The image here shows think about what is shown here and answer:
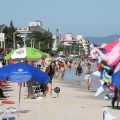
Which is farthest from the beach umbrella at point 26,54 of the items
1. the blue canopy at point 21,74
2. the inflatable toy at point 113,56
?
the inflatable toy at point 113,56

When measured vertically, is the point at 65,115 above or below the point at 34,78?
below

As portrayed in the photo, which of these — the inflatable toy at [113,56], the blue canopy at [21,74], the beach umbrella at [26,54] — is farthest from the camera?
the beach umbrella at [26,54]

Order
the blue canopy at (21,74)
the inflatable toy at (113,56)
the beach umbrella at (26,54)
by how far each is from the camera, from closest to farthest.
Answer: the inflatable toy at (113,56) < the blue canopy at (21,74) < the beach umbrella at (26,54)

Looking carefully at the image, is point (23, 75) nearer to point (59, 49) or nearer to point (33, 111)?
point (33, 111)

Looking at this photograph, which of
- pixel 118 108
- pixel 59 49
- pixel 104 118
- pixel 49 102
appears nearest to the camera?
pixel 104 118

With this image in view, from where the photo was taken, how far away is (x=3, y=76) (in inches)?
392

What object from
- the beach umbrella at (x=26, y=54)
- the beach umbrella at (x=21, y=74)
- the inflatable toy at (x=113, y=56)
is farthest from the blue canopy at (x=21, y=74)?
the beach umbrella at (x=26, y=54)

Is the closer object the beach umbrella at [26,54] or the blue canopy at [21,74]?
the blue canopy at [21,74]

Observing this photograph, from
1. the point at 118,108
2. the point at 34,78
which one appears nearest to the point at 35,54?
the point at 118,108

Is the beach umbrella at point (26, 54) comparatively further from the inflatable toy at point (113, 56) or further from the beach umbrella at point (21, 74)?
the inflatable toy at point (113, 56)

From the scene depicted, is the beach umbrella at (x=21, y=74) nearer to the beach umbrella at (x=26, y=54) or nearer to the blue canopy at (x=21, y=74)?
the blue canopy at (x=21, y=74)

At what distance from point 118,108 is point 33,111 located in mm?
2500

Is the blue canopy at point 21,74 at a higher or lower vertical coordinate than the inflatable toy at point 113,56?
lower

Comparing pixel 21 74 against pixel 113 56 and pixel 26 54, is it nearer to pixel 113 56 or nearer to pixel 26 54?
pixel 113 56
